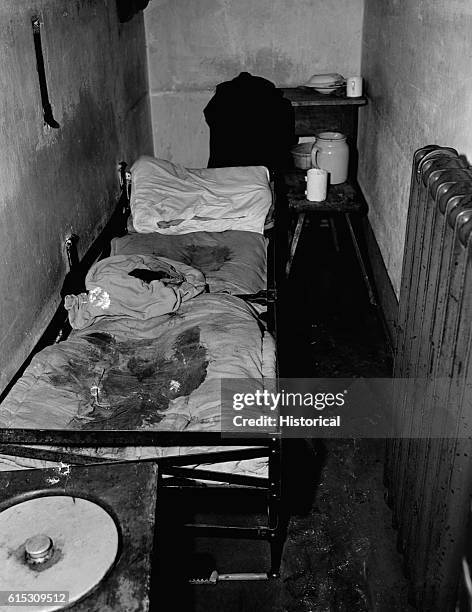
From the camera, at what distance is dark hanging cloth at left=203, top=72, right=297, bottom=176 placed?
414 cm

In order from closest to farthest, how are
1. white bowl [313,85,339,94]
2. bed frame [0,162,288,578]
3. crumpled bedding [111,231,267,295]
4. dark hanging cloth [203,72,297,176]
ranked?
1. bed frame [0,162,288,578]
2. crumpled bedding [111,231,267,295]
3. dark hanging cloth [203,72,297,176]
4. white bowl [313,85,339,94]

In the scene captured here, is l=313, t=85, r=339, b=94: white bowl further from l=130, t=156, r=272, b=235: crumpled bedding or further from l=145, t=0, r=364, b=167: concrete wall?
l=130, t=156, r=272, b=235: crumpled bedding

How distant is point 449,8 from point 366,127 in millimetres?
2069

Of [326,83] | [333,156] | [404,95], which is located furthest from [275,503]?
[326,83]

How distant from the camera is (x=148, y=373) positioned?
2309 millimetres

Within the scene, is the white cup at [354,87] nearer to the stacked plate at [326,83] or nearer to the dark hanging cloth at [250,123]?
the stacked plate at [326,83]

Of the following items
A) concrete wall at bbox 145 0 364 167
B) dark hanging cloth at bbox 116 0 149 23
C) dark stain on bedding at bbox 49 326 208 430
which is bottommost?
dark stain on bedding at bbox 49 326 208 430

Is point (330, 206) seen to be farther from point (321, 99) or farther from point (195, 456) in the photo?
point (195, 456)

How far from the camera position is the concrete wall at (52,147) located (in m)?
2.27

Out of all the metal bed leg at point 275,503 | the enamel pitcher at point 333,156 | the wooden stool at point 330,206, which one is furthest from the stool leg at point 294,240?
the metal bed leg at point 275,503

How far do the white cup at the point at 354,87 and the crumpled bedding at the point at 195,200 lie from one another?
3.30ft

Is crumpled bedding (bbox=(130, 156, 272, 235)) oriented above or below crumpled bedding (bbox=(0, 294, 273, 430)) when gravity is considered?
above

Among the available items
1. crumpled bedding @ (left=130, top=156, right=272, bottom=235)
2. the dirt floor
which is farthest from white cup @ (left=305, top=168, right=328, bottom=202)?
the dirt floor

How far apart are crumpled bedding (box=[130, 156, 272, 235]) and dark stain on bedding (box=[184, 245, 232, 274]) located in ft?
0.62
